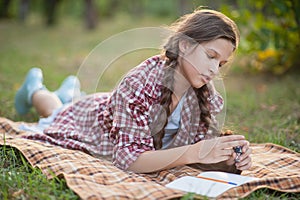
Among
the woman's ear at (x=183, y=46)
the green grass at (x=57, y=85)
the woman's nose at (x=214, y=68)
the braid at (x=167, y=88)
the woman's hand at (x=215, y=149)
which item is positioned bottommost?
the green grass at (x=57, y=85)

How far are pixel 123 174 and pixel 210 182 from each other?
344mm

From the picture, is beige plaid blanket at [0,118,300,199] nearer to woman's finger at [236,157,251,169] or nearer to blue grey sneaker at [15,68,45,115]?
woman's finger at [236,157,251,169]

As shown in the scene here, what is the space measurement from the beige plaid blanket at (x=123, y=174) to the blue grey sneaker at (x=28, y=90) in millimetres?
720

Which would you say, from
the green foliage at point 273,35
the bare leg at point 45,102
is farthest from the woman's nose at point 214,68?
the green foliage at point 273,35

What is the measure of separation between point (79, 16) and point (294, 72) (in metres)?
10.4

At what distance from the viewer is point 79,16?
554 inches

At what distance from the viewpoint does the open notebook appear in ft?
5.46

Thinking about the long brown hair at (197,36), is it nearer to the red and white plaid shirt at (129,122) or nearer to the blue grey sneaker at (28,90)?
the red and white plaid shirt at (129,122)

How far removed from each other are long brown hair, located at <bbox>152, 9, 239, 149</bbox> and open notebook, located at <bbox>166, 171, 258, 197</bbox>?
288 mm

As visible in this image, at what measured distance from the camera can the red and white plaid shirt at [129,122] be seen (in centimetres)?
189

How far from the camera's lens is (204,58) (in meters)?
1.84

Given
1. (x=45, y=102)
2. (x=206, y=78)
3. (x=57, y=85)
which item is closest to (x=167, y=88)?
(x=206, y=78)

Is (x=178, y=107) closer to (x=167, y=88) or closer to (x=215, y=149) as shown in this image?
(x=167, y=88)

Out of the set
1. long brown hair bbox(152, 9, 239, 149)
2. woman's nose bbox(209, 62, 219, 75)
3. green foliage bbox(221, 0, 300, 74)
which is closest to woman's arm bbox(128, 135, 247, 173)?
long brown hair bbox(152, 9, 239, 149)
